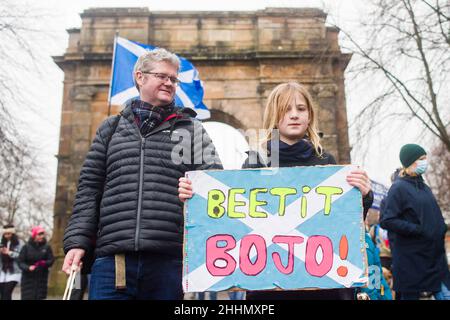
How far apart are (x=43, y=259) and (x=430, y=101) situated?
850 centimetres

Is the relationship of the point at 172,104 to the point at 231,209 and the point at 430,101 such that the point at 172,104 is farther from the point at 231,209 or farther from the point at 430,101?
the point at 430,101

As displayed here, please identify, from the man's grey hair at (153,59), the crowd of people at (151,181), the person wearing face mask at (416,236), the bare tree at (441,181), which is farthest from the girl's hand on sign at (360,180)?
the bare tree at (441,181)

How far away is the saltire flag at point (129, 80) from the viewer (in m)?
9.01

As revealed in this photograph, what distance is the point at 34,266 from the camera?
31.4 ft

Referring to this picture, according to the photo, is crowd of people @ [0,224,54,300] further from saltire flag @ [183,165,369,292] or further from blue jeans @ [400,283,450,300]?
saltire flag @ [183,165,369,292]

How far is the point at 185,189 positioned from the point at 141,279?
0.59 meters

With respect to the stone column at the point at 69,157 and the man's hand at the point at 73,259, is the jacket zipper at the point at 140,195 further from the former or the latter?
the stone column at the point at 69,157

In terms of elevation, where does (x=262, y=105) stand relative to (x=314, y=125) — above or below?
above

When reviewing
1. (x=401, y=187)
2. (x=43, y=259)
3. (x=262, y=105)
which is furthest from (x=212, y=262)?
(x=262, y=105)

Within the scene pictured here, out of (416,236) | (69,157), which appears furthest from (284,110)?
(69,157)

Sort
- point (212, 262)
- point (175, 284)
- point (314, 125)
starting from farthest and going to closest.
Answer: point (314, 125)
point (175, 284)
point (212, 262)

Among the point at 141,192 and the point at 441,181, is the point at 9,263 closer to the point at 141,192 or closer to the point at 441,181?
the point at 141,192

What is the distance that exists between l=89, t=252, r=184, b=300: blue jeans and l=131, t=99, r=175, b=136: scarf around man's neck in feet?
2.61

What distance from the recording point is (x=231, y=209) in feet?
8.84
